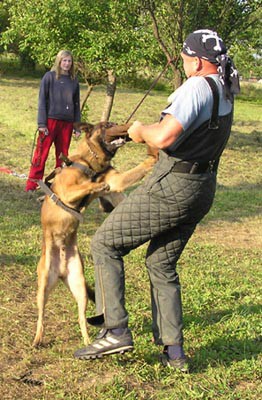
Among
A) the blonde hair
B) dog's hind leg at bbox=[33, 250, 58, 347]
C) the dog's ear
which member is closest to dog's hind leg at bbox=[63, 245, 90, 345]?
dog's hind leg at bbox=[33, 250, 58, 347]

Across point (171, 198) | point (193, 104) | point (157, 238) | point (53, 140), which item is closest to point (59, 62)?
point (53, 140)

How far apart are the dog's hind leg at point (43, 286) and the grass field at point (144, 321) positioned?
0.11m

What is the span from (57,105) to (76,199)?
4.28 m

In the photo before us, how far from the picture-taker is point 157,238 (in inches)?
146

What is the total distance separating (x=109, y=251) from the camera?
3609 millimetres

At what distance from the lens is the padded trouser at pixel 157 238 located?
3.43 meters

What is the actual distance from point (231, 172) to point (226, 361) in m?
8.98

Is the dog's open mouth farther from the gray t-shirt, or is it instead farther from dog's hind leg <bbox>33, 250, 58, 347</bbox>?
the gray t-shirt

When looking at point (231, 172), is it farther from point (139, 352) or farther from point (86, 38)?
point (139, 352)

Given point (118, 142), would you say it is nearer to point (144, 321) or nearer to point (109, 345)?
point (144, 321)

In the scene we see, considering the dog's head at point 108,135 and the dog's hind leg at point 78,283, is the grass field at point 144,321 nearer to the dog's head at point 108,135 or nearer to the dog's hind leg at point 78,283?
the dog's hind leg at point 78,283

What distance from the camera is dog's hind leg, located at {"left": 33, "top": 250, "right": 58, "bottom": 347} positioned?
165 inches

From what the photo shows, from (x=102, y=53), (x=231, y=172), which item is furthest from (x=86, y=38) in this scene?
(x=231, y=172)

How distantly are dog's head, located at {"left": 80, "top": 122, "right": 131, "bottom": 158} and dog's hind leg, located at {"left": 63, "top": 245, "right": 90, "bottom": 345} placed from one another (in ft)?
2.96
